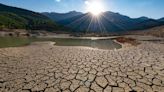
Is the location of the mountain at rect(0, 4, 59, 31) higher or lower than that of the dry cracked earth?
higher

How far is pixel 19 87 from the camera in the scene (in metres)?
4.61

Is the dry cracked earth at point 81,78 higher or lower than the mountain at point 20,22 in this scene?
lower

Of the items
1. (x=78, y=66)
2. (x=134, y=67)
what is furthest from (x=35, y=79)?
(x=134, y=67)

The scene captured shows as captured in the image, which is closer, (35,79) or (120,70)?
(35,79)

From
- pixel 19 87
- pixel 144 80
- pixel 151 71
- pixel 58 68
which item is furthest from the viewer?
pixel 58 68

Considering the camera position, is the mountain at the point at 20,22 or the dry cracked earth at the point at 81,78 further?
the mountain at the point at 20,22

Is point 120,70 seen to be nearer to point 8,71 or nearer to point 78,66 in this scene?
point 78,66

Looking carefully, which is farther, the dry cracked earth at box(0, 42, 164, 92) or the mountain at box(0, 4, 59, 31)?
the mountain at box(0, 4, 59, 31)

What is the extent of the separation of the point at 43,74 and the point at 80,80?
5.55 ft

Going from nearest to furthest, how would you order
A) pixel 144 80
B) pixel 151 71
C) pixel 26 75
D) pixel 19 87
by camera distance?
1. pixel 19 87
2. pixel 144 80
3. pixel 26 75
4. pixel 151 71

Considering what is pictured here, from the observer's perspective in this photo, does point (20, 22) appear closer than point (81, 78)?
No

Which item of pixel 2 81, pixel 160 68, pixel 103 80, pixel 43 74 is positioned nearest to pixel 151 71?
pixel 160 68

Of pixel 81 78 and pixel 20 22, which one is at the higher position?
pixel 20 22

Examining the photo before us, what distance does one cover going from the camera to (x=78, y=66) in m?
6.74
